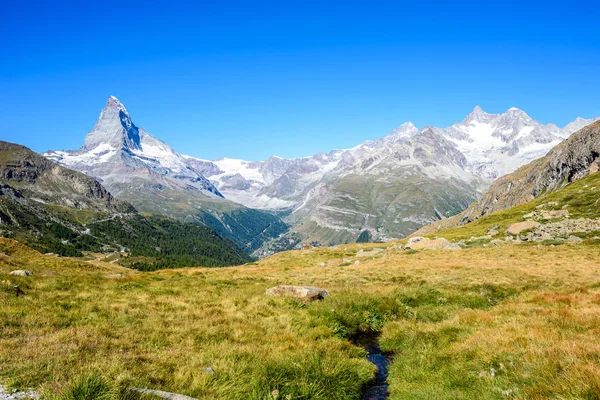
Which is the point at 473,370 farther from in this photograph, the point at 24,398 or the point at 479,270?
the point at 479,270

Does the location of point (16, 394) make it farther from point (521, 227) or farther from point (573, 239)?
point (521, 227)

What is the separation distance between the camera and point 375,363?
1401 centimetres

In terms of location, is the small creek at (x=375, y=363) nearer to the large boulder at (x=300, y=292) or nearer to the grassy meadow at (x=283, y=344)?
the grassy meadow at (x=283, y=344)

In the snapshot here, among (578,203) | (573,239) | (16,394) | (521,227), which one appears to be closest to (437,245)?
(573,239)

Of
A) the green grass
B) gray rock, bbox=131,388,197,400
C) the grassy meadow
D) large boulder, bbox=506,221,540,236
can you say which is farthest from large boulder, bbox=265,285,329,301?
the green grass

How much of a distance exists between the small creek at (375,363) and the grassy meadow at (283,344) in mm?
333

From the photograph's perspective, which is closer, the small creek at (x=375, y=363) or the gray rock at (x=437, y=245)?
the small creek at (x=375, y=363)

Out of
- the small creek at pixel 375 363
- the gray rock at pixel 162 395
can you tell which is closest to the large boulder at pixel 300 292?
the small creek at pixel 375 363

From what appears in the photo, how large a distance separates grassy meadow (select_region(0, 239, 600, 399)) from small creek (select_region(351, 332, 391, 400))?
0.33 meters

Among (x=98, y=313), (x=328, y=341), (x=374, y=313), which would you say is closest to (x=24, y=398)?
(x=98, y=313)

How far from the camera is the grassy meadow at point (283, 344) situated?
875cm

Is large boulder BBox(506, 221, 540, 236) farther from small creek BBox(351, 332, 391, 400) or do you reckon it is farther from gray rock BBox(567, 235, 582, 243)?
small creek BBox(351, 332, 391, 400)

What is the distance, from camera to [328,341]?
45.4 feet

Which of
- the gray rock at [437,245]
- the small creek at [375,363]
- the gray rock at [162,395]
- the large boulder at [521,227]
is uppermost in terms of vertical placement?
the gray rock at [162,395]
